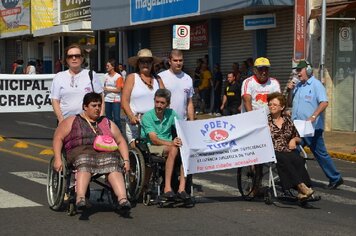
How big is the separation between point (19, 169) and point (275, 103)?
483cm

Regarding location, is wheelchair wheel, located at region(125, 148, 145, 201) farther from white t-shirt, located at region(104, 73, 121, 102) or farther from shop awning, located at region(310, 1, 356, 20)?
shop awning, located at region(310, 1, 356, 20)

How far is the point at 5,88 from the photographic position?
1917 cm

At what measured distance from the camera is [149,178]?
31.8 ft

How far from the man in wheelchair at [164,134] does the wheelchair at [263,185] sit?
1025mm

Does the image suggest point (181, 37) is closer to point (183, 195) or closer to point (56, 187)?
point (183, 195)

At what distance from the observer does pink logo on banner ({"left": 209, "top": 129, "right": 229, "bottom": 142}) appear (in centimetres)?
988

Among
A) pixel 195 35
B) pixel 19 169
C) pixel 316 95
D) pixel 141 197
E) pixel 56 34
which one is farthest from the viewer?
pixel 56 34

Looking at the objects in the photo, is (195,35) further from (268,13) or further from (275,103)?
(275,103)

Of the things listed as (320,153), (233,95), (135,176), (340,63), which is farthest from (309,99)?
(340,63)

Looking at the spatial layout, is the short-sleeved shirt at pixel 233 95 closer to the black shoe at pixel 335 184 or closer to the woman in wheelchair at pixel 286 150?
the black shoe at pixel 335 184

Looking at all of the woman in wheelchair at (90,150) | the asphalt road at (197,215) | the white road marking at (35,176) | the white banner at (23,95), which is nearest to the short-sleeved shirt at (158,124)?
the woman in wheelchair at (90,150)

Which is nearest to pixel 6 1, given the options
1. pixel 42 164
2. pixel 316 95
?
pixel 42 164

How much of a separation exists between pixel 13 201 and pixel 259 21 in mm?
14986

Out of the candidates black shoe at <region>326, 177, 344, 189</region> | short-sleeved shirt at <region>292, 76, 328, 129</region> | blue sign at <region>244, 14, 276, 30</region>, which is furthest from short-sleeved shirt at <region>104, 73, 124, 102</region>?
black shoe at <region>326, 177, 344, 189</region>
